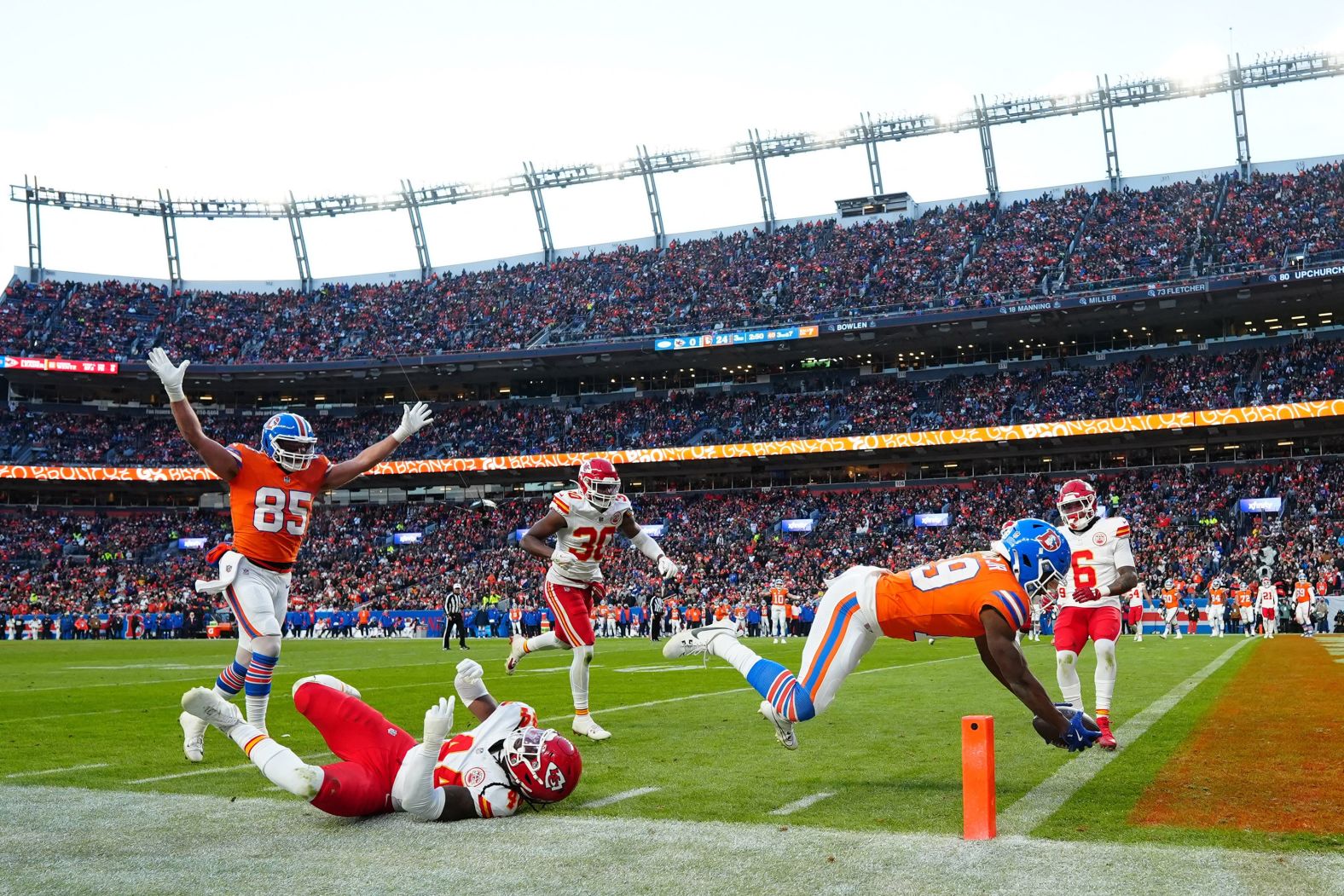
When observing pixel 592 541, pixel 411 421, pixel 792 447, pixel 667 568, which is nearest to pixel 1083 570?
pixel 667 568

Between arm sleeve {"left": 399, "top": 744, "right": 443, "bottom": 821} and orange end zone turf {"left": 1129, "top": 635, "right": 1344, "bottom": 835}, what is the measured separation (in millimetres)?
3388

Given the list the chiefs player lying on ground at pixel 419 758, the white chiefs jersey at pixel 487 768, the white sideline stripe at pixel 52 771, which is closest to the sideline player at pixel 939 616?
the chiefs player lying on ground at pixel 419 758

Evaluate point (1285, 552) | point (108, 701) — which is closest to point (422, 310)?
point (1285, 552)

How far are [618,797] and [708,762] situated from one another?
4.69ft

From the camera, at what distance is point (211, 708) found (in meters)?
5.76

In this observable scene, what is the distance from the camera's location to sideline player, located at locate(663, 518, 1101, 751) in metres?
6.17

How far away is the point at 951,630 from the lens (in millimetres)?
6578

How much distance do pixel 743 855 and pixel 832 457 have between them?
45.3 metres

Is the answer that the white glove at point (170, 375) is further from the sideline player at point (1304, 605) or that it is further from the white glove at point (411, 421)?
the sideline player at point (1304, 605)

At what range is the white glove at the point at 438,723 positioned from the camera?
501cm

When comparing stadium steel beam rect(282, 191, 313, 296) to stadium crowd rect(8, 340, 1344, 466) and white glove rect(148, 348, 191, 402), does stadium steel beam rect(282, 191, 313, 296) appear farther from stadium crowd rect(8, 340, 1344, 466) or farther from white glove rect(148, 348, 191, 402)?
white glove rect(148, 348, 191, 402)

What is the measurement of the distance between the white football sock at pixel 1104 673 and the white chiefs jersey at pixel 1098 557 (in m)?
0.33

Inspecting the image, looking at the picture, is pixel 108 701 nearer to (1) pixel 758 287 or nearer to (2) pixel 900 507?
(2) pixel 900 507

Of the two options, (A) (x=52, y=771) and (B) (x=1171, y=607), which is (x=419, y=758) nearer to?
(A) (x=52, y=771)
